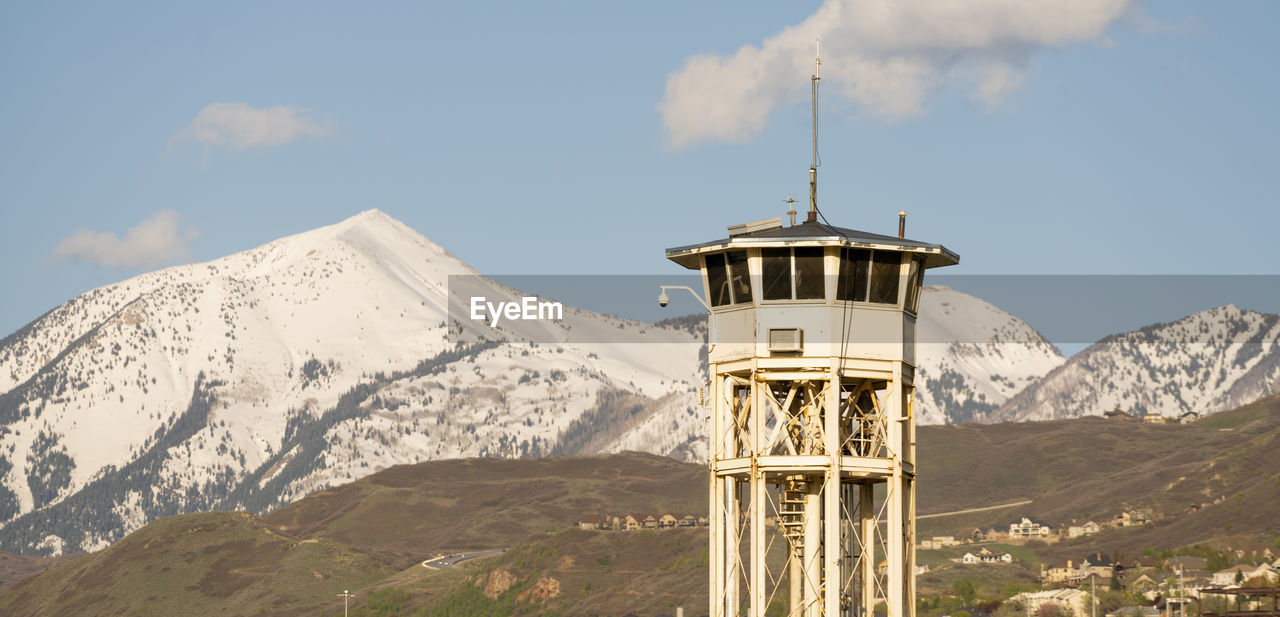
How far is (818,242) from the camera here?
51.8m

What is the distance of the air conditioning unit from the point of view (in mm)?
52031

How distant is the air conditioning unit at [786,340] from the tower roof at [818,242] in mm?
2325

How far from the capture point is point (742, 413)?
173 ft

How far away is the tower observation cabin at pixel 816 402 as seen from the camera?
51844mm

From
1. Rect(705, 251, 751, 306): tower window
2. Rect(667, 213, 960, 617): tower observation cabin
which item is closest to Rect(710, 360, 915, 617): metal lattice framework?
Rect(667, 213, 960, 617): tower observation cabin

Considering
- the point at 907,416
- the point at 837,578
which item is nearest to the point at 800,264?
the point at 907,416

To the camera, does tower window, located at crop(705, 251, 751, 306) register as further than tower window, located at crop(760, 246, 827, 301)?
Yes

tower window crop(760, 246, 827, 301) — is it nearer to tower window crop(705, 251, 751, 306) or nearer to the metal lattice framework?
tower window crop(705, 251, 751, 306)

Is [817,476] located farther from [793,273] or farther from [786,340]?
[793,273]

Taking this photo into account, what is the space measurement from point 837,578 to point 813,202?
11.0 meters

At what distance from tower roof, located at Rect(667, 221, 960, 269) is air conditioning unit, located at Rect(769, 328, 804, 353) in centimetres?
232

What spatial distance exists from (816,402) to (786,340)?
1.89 m

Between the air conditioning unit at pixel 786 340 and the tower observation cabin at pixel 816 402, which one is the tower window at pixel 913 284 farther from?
the air conditioning unit at pixel 786 340

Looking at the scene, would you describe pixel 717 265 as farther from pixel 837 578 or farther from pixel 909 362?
pixel 837 578
